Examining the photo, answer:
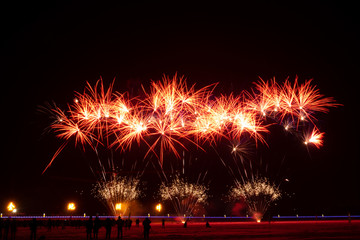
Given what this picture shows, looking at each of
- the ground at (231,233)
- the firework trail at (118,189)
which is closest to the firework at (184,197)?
the firework trail at (118,189)

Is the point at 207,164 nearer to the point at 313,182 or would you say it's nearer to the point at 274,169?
the point at 274,169

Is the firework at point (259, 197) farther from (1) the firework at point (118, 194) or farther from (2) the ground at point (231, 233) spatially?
(2) the ground at point (231, 233)

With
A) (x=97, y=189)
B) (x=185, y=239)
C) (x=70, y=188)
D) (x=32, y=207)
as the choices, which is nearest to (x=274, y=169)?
(x=97, y=189)

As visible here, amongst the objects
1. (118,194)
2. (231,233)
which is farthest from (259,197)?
(231,233)

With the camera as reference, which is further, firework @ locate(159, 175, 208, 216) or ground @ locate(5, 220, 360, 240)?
firework @ locate(159, 175, 208, 216)

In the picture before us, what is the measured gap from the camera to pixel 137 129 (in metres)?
29.2

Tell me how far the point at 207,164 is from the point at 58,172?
30174 mm

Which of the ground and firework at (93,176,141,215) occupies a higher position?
firework at (93,176,141,215)

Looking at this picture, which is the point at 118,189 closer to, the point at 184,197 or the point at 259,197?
the point at 184,197

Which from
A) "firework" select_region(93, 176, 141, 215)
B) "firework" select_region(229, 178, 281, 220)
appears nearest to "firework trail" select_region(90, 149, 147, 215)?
"firework" select_region(93, 176, 141, 215)

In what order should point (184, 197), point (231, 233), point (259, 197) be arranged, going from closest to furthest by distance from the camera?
point (231, 233) → point (259, 197) → point (184, 197)

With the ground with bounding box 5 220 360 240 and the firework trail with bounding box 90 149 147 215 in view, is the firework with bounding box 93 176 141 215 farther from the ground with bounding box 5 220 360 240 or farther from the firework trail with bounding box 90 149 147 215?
the ground with bounding box 5 220 360 240

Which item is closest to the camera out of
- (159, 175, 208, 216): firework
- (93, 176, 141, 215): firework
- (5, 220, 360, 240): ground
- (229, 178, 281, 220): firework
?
(5, 220, 360, 240): ground

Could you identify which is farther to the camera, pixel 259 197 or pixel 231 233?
pixel 259 197
